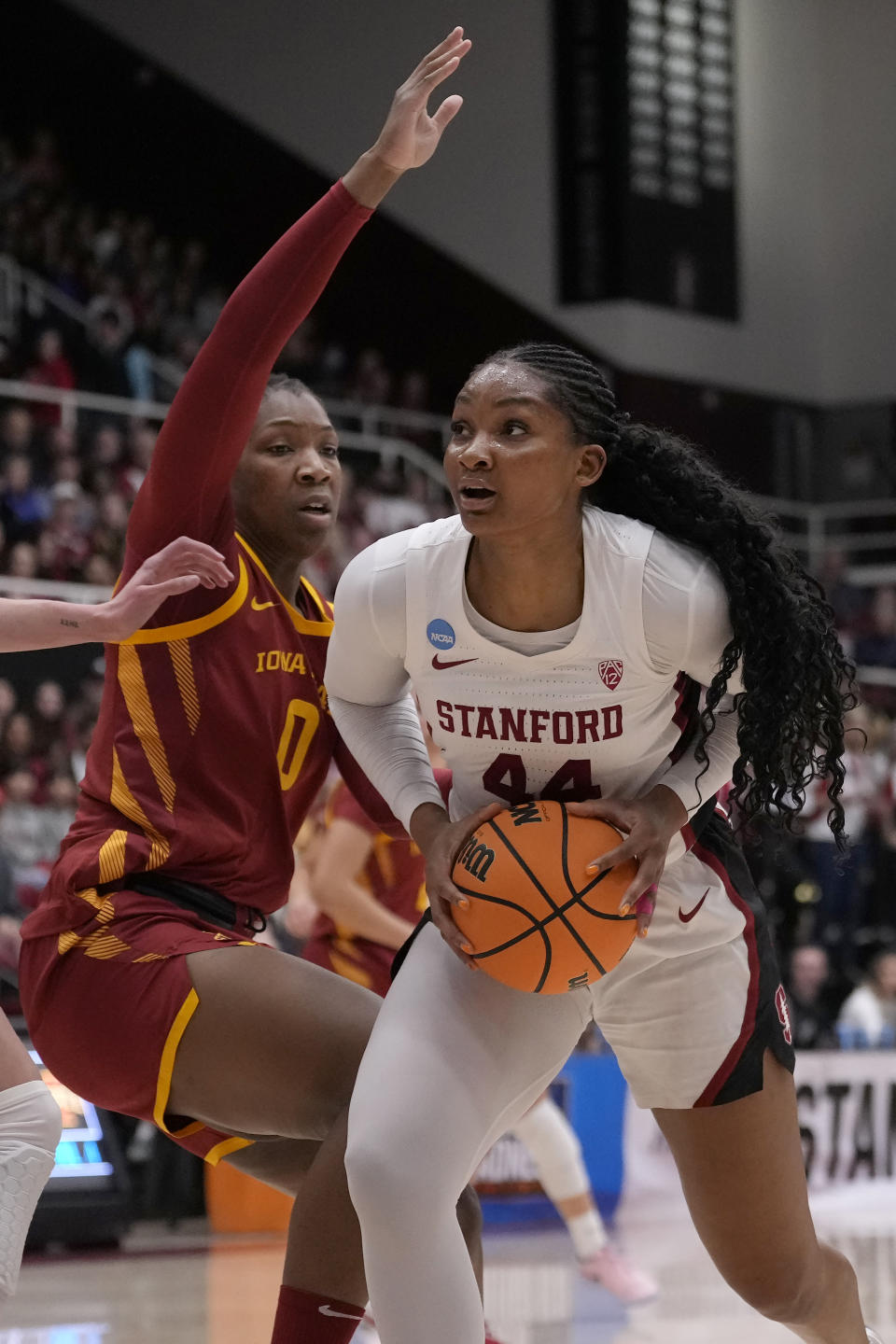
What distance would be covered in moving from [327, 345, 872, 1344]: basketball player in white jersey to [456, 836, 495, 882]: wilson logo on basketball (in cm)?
3

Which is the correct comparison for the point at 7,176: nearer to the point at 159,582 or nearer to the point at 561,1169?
the point at 561,1169

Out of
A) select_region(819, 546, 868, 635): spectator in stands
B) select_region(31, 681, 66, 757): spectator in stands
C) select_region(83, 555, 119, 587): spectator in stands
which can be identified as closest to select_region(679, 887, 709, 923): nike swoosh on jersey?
select_region(31, 681, 66, 757): spectator in stands

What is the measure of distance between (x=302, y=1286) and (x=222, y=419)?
1566 millimetres

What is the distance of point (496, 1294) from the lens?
6.10 m

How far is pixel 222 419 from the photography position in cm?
323

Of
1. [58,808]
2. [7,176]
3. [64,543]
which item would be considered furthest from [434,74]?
[7,176]

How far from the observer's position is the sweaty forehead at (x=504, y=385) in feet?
9.77

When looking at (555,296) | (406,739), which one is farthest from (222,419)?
(555,296)

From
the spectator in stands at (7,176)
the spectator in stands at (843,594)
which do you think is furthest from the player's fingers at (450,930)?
the spectator in stands at (843,594)

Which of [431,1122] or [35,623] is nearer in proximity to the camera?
[431,1122]

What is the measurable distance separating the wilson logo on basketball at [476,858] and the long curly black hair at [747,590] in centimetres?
45

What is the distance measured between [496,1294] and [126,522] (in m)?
5.54

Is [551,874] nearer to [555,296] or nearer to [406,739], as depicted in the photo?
[406,739]

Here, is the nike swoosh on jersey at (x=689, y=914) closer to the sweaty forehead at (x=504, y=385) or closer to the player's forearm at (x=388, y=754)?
the player's forearm at (x=388, y=754)
